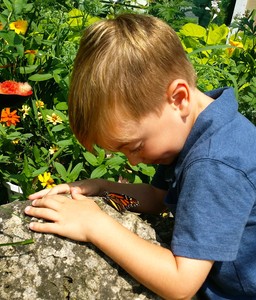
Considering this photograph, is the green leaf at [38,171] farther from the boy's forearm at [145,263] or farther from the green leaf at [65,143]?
the boy's forearm at [145,263]

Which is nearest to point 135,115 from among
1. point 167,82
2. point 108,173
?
point 167,82

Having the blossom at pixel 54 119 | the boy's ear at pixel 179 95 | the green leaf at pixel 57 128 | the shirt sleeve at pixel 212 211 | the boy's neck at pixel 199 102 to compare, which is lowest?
the blossom at pixel 54 119

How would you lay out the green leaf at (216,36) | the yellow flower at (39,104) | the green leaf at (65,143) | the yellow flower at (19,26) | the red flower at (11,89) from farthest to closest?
the green leaf at (216,36) < the yellow flower at (19,26) < the yellow flower at (39,104) < the green leaf at (65,143) < the red flower at (11,89)

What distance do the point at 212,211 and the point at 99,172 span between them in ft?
3.01

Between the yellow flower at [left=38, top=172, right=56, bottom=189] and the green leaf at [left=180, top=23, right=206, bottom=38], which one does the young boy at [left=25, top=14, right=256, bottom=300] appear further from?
the green leaf at [left=180, top=23, right=206, bottom=38]

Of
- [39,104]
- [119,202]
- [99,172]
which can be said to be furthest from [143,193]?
[39,104]

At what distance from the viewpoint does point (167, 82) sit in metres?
1.56

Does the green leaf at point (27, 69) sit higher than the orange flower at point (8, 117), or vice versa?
the green leaf at point (27, 69)

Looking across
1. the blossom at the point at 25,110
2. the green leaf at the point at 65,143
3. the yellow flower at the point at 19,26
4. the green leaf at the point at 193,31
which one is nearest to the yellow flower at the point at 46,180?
the green leaf at the point at 65,143

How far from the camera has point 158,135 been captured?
1594 millimetres

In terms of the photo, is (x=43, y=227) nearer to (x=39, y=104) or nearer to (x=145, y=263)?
(x=145, y=263)

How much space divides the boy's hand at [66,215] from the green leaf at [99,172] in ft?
2.14

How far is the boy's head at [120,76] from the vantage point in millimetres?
1505

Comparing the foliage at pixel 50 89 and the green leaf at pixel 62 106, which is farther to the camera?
the green leaf at pixel 62 106
